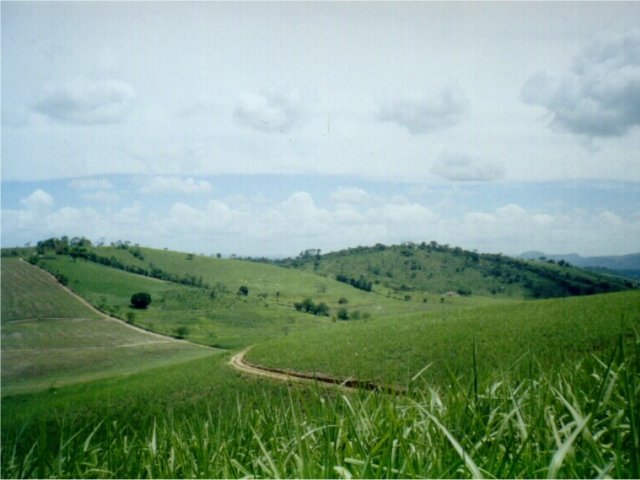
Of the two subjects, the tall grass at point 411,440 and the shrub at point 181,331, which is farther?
the shrub at point 181,331

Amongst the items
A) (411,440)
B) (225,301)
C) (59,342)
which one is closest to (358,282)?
(225,301)

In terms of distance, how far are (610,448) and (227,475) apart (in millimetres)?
1552

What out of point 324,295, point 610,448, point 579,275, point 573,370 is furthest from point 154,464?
point 579,275

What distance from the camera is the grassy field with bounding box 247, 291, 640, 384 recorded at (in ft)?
102

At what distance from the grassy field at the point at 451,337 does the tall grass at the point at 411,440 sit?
24633 millimetres

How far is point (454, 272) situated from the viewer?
430 ft

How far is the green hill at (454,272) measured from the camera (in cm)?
10881

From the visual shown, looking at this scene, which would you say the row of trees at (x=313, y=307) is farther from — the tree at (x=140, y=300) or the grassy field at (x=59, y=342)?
the grassy field at (x=59, y=342)

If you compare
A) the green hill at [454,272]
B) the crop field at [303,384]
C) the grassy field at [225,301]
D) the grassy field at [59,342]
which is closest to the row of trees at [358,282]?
the green hill at [454,272]

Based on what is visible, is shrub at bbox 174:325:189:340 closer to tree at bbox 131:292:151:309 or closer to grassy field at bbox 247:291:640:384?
tree at bbox 131:292:151:309

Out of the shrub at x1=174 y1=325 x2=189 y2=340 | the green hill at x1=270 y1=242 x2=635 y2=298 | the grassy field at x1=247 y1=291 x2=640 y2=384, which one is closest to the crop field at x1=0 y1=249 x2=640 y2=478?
the grassy field at x1=247 y1=291 x2=640 y2=384

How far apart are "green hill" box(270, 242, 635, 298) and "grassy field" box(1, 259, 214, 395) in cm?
6056

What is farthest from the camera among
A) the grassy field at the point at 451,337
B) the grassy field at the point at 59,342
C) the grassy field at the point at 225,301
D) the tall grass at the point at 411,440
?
the grassy field at the point at 225,301

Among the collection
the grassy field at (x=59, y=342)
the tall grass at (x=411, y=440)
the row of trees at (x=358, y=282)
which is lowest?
the grassy field at (x=59, y=342)
